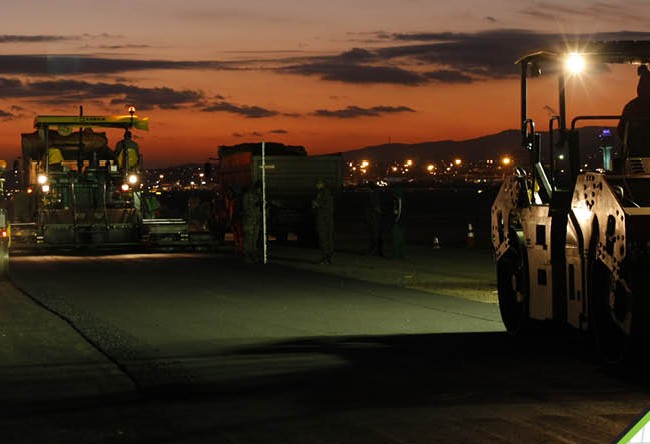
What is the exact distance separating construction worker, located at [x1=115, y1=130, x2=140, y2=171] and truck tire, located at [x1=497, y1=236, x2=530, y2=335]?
21.3 m

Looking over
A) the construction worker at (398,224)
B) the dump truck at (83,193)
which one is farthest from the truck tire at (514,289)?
the dump truck at (83,193)

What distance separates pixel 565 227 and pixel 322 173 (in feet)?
79.9

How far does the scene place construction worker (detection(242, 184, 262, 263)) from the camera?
89.9ft

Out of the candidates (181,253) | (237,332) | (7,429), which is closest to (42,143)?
(181,253)

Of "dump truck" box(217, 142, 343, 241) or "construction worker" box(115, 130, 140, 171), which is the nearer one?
"construction worker" box(115, 130, 140, 171)

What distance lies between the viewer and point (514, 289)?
552 inches

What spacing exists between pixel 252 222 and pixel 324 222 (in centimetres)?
197

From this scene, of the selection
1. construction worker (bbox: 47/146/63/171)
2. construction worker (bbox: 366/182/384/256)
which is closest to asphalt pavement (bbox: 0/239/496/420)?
construction worker (bbox: 366/182/384/256)

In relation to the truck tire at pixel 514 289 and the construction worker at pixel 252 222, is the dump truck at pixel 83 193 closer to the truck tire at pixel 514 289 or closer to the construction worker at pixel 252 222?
the construction worker at pixel 252 222

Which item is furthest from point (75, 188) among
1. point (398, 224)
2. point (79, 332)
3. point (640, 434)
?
point (640, 434)

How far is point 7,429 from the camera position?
28.6 ft

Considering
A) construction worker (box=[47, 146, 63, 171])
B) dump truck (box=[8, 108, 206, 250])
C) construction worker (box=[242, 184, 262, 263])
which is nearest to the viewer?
construction worker (box=[242, 184, 262, 263])

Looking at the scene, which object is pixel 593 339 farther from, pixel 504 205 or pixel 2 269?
pixel 2 269

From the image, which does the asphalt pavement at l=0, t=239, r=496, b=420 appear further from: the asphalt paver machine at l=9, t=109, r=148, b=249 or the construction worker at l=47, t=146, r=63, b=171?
the construction worker at l=47, t=146, r=63, b=171
